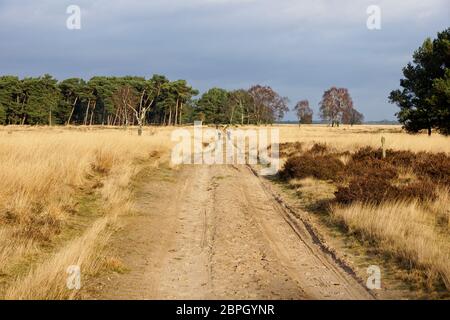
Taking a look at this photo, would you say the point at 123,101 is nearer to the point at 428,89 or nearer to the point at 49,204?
the point at 428,89

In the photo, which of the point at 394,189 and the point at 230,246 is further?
the point at 394,189

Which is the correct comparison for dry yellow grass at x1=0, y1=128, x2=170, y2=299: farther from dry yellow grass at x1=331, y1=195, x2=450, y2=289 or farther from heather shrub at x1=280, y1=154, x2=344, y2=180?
heather shrub at x1=280, y1=154, x2=344, y2=180

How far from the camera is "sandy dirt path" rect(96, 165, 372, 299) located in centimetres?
529

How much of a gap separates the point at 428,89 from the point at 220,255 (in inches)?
1224

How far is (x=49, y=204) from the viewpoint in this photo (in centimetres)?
898

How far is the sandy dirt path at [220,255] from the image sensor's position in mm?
5293

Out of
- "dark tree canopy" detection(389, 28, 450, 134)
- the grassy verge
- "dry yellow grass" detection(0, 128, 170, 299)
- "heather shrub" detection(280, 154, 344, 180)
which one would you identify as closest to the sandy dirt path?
"dry yellow grass" detection(0, 128, 170, 299)

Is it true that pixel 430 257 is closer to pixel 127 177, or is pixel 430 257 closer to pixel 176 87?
pixel 127 177

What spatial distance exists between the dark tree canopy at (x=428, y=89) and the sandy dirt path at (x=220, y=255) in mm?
21782

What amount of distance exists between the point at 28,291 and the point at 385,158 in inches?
593

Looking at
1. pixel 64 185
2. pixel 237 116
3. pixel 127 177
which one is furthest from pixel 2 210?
pixel 237 116

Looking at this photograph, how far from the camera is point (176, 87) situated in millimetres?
82938

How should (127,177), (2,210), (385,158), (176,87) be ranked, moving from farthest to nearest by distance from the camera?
(176,87), (385,158), (127,177), (2,210)

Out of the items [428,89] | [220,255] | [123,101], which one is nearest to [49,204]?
[220,255]
